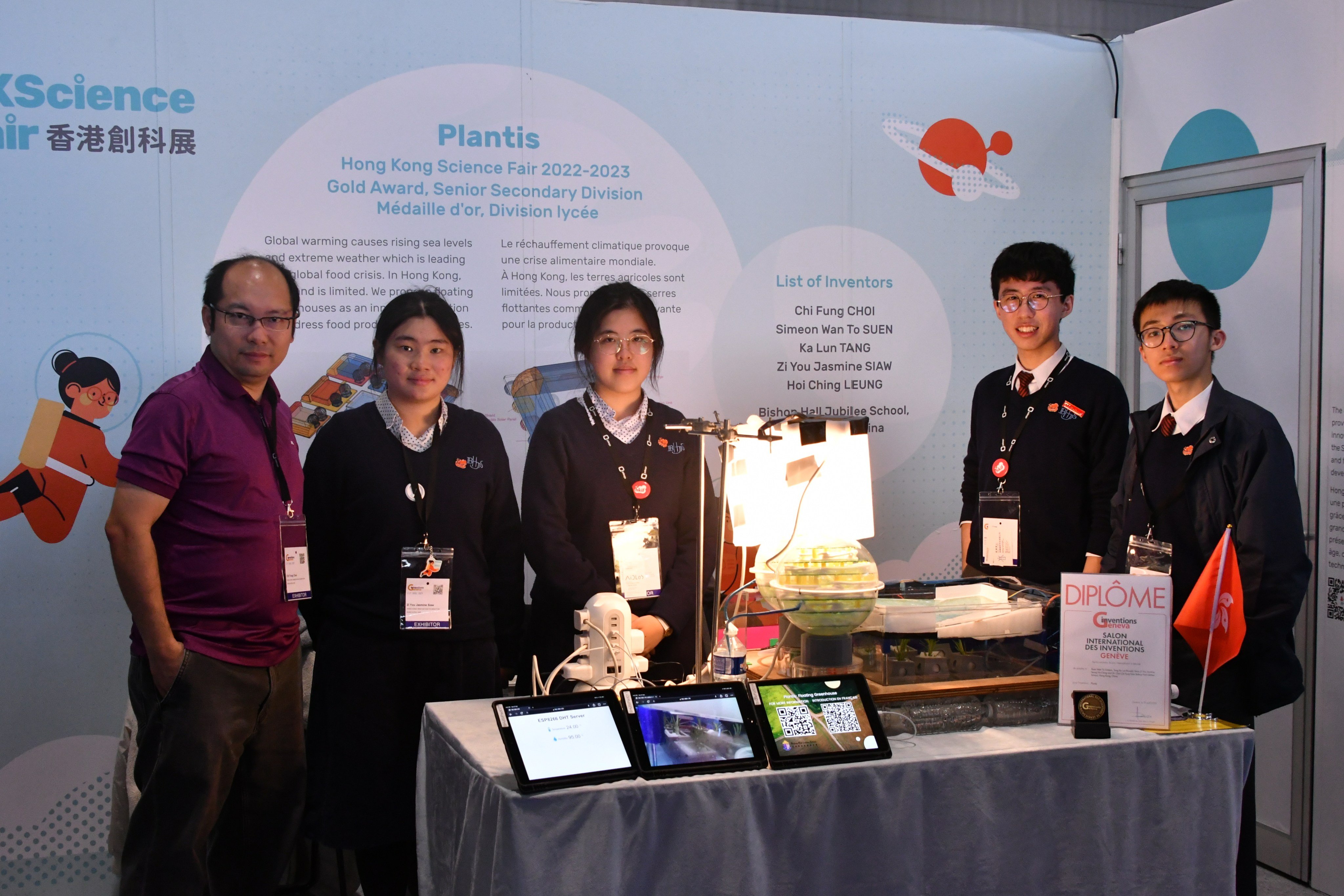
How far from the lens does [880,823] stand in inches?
80.0

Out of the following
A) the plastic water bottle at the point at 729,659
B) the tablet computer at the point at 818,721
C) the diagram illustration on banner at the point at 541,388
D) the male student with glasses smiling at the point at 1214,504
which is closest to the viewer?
the tablet computer at the point at 818,721

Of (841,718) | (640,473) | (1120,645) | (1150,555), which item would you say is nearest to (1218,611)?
(1120,645)

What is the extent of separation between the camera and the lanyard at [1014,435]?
3.49 metres

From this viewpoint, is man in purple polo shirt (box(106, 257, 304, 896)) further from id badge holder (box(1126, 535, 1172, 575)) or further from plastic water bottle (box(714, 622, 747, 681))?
id badge holder (box(1126, 535, 1172, 575))

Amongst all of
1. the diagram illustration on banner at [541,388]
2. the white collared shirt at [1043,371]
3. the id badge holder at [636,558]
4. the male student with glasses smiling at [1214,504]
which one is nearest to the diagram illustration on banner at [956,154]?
the white collared shirt at [1043,371]

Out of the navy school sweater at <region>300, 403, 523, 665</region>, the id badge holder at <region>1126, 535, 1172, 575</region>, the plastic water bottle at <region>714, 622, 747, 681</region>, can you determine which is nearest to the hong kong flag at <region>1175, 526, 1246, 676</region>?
the id badge holder at <region>1126, 535, 1172, 575</region>

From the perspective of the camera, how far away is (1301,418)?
11.7 feet

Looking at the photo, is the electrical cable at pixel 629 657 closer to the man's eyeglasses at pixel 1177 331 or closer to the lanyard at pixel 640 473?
the lanyard at pixel 640 473

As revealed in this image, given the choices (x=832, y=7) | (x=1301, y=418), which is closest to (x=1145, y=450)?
(x=1301, y=418)

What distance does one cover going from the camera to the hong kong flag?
2.29m

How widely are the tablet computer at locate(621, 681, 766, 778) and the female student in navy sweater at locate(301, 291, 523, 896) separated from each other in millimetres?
1007

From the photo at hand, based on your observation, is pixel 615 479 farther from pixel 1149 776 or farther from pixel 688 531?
pixel 1149 776

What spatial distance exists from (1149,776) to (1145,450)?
1180mm

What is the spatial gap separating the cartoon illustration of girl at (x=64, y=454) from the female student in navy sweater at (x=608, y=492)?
4.55ft
